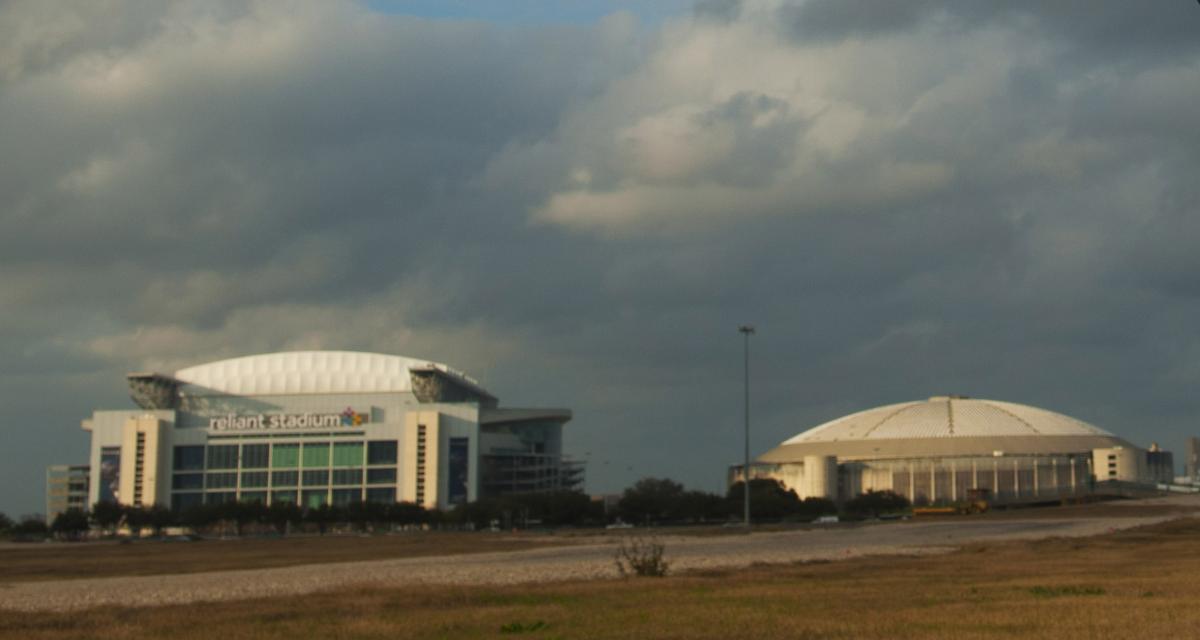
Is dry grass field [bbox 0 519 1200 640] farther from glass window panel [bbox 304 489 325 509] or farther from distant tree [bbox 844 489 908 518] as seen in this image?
glass window panel [bbox 304 489 325 509]

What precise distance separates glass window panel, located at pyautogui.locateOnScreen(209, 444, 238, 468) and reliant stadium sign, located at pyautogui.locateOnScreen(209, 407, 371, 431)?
2.63 meters

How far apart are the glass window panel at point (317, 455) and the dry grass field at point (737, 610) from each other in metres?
160

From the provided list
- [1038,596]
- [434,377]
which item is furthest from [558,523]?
[1038,596]

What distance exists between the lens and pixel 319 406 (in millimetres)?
198625

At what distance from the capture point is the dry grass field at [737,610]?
899 inches

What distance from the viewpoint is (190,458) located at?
199375 mm

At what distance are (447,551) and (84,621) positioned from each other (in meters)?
45.1

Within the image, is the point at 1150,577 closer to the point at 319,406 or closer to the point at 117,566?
the point at 117,566

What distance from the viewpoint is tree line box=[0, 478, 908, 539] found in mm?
153875

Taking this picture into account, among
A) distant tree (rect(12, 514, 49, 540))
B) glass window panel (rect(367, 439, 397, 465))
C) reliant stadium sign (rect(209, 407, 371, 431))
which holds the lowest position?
distant tree (rect(12, 514, 49, 540))

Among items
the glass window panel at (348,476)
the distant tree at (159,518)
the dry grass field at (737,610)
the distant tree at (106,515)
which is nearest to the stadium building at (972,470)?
the glass window panel at (348,476)

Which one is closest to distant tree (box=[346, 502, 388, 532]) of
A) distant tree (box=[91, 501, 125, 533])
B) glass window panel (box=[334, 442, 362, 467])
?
distant tree (box=[91, 501, 125, 533])

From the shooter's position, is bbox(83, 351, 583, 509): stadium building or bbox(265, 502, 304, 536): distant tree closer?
bbox(265, 502, 304, 536): distant tree

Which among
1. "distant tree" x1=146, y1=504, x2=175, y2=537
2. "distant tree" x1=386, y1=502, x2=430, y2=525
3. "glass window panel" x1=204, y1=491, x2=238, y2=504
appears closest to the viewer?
"distant tree" x1=386, y1=502, x2=430, y2=525
